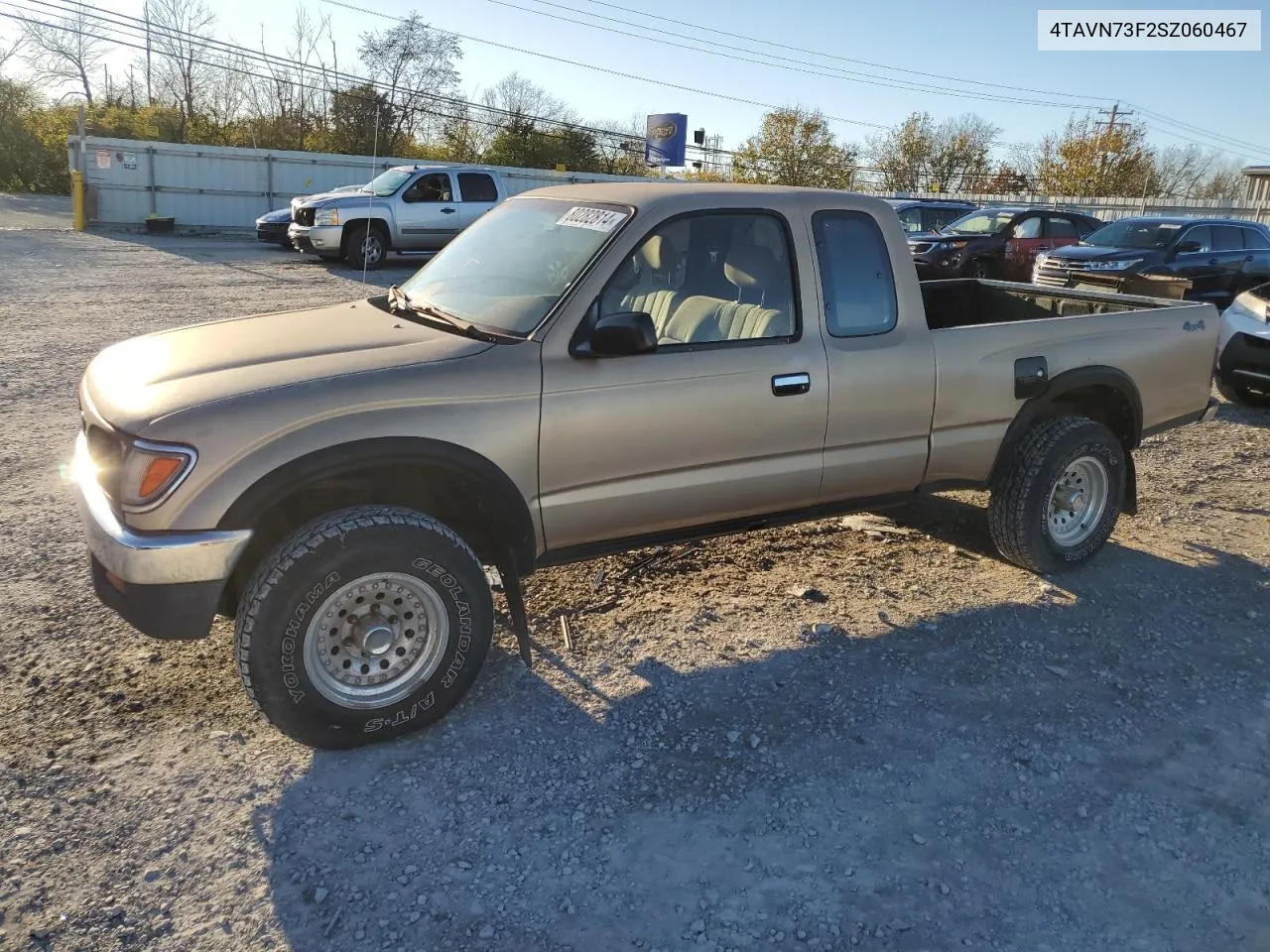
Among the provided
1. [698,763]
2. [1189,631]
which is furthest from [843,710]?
[1189,631]

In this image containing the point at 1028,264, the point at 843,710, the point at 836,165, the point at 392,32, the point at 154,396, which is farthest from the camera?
the point at 836,165

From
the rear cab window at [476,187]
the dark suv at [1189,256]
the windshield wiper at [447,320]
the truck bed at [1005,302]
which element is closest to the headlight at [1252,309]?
the dark suv at [1189,256]

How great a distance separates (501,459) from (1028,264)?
17.3m

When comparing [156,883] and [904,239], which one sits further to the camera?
[904,239]

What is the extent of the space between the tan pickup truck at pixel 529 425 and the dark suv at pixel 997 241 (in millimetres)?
13373

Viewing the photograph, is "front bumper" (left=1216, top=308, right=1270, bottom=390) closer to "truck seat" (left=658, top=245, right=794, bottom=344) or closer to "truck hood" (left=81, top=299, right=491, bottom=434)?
"truck seat" (left=658, top=245, right=794, bottom=344)

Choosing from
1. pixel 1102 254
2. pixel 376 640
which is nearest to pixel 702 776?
pixel 376 640

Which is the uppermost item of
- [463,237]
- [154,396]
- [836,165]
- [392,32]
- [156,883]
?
[392,32]

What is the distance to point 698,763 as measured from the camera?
3.38 metres

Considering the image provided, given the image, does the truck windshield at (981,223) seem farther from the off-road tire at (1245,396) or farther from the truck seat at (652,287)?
the truck seat at (652,287)

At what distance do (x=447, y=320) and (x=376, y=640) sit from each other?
1.31m

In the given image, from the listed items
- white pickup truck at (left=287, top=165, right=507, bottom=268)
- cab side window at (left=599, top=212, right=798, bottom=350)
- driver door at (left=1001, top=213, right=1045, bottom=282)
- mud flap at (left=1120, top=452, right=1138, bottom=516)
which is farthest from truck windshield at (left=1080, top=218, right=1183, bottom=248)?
cab side window at (left=599, top=212, right=798, bottom=350)

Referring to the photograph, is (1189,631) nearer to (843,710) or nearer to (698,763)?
(843,710)

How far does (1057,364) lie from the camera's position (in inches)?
191
